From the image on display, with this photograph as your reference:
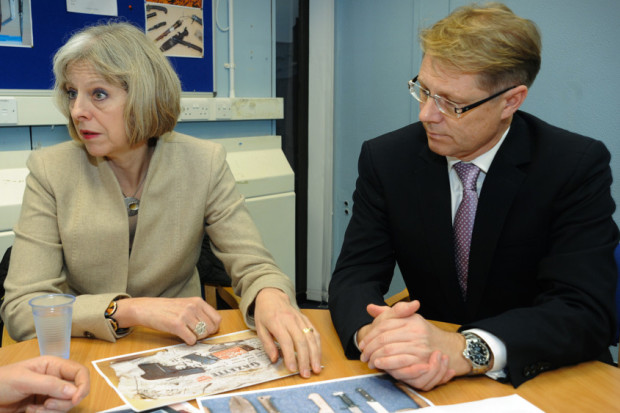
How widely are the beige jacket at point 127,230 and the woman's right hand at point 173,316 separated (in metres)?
0.10

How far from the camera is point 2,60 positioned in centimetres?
251

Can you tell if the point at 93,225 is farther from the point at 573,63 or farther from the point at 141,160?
the point at 573,63

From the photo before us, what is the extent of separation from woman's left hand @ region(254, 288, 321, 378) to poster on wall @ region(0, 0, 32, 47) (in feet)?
6.26

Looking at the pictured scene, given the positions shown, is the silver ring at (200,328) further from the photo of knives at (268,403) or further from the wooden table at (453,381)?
the photo of knives at (268,403)

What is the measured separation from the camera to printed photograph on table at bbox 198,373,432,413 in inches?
38.6

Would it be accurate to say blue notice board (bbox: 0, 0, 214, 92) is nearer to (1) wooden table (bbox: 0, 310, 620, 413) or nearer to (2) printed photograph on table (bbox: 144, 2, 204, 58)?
(2) printed photograph on table (bbox: 144, 2, 204, 58)

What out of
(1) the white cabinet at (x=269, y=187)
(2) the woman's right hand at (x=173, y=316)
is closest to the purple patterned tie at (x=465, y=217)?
(2) the woman's right hand at (x=173, y=316)

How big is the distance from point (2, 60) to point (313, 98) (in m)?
1.83

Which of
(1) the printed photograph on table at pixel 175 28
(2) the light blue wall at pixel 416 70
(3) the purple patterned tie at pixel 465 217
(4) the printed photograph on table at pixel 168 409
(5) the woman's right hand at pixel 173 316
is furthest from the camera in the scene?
(1) the printed photograph on table at pixel 175 28

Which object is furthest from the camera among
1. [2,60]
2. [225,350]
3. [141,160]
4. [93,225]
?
[2,60]

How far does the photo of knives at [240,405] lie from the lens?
97 centimetres

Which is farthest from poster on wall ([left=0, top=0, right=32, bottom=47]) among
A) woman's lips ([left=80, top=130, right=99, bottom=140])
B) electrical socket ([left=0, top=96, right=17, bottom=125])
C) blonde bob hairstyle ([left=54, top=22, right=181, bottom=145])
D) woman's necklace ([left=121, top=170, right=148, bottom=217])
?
Result: woman's necklace ([left=121, top=170, right=148, bottom=217])

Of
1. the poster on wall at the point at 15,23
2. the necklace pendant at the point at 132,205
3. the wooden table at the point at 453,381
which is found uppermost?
the poster on wall at the point at 15,23

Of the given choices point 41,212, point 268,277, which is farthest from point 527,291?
point 41,212
